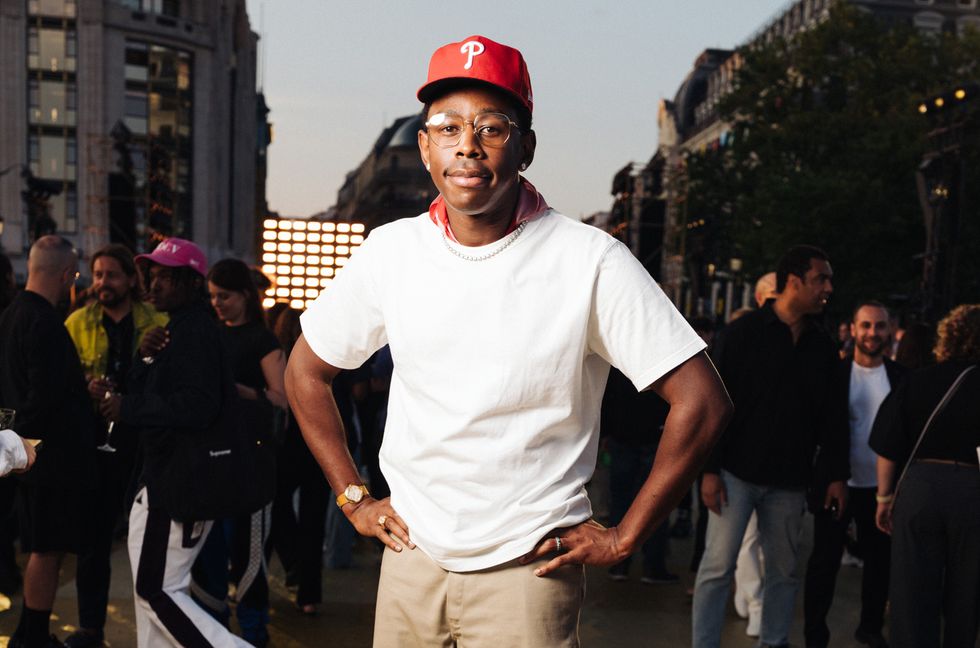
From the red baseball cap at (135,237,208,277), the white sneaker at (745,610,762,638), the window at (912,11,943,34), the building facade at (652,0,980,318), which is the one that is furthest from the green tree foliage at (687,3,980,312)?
the window at (912,11,943,34)

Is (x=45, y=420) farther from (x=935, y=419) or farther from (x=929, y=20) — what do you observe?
(x=929, y=20)

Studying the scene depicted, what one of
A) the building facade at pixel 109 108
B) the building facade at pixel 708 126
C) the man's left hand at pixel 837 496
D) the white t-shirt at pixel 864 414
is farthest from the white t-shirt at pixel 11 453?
the building facade at pixel 109 108

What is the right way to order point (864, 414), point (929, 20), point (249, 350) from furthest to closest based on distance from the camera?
1. point (929, 20)
2. point (864, 414)
3. point (249, 350)

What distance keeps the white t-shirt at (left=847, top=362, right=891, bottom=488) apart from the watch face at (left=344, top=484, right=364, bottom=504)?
456cm

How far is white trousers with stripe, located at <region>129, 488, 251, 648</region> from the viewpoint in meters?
4.02

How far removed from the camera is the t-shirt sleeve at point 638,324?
83.0 inches

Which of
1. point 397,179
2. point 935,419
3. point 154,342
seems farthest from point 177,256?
point 397,179

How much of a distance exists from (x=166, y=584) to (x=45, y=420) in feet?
4.14

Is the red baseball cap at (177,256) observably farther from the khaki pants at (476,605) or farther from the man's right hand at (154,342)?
the khaki pants at (476,605)

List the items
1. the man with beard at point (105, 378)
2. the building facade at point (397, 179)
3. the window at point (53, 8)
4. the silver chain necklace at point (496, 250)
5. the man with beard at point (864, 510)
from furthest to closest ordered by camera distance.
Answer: the building facade at point (397, 179) → the window at point (53, 8) → the man with beard at point (864, 510) → the man with beard at point (105, 378) → the silver chain necklace at point (496, 250)

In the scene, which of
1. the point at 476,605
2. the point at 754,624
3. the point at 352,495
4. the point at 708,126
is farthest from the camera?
the point at 708,126

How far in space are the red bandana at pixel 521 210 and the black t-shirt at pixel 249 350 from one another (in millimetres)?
3339

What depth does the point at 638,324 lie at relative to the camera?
2119 millimetres

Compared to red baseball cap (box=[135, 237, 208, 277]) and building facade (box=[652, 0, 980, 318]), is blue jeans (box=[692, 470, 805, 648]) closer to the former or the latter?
red baseball cap (box=[135, 237, 208, 277])
